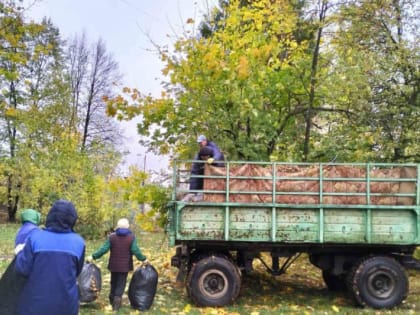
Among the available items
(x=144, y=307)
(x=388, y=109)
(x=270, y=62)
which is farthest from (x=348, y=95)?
(x=144, y=307)

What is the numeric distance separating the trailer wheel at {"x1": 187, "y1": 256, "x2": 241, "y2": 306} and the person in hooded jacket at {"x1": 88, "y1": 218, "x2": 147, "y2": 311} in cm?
94

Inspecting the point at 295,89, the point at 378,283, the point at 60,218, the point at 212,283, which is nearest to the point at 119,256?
the point at 212,283

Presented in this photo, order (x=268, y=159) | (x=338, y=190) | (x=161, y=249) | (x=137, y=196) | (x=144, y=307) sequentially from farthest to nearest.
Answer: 1. (x=161, y=249)
2. (x=268, y=159)
3. (x=137, y=196)
4. (x=338, y=190)
5. (x=144, y=307)

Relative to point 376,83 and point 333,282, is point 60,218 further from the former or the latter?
point 376,83

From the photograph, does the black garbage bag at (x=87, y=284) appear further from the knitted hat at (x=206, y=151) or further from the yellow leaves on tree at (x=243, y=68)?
the yellow leaves on tree at (x=243, y=68)

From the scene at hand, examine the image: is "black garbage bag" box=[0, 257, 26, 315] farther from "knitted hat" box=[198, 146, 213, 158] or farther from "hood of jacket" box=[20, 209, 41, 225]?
"knitted hat" box=[198, 146, 213, 158]

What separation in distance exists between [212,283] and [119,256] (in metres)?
1.55

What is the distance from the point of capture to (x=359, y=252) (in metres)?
8.05

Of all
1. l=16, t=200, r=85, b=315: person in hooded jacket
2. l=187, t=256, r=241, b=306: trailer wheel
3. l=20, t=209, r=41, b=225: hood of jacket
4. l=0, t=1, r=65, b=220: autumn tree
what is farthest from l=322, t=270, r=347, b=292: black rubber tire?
l=0, t=1, r=65, b=220: autumn tree

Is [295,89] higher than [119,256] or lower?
higher

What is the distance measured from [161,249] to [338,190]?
7114mm

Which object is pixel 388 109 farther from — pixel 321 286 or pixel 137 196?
pixel 137 196

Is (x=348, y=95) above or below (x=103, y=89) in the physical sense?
below

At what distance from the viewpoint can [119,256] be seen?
7145mm
